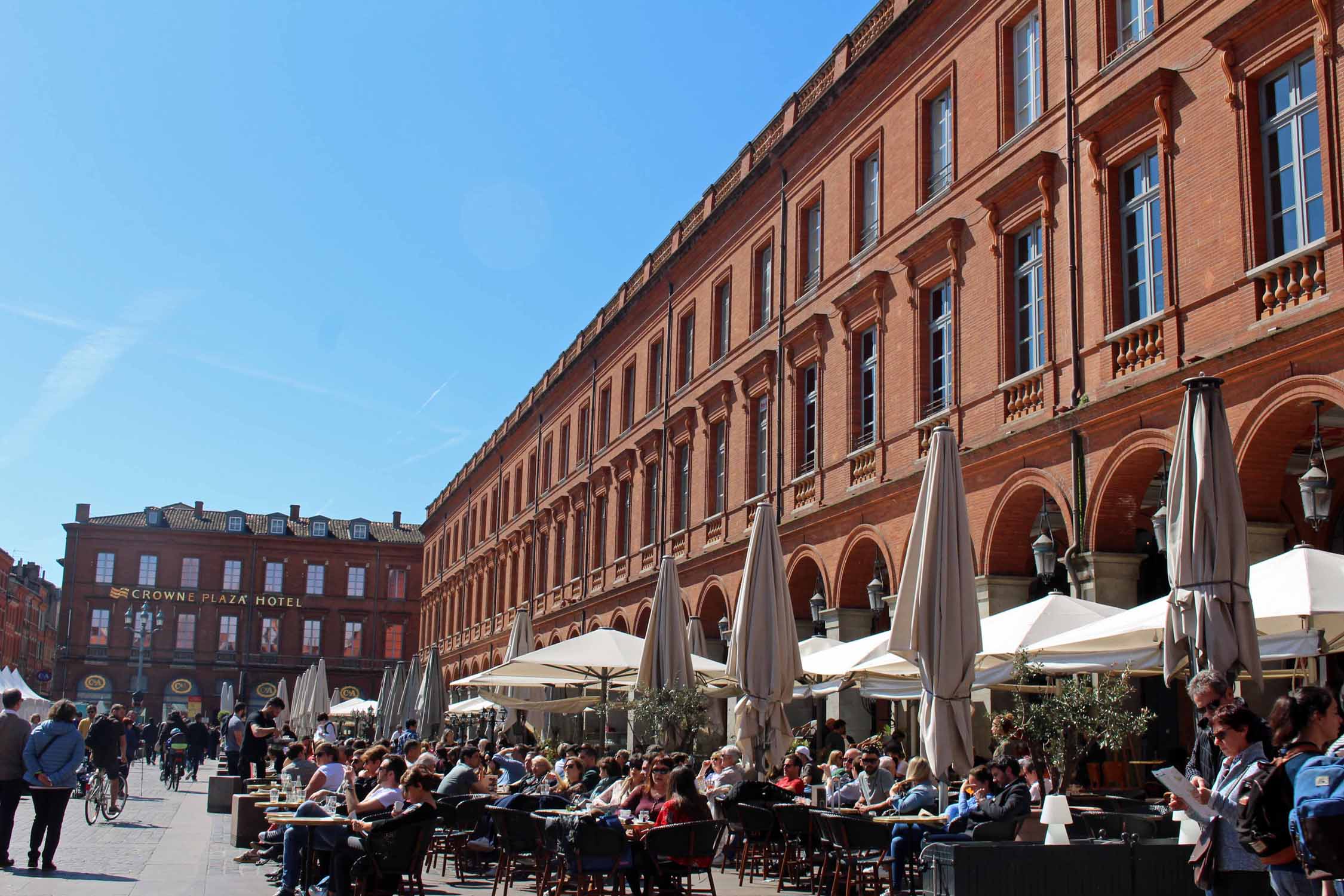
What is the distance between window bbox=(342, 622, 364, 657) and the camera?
251 ft

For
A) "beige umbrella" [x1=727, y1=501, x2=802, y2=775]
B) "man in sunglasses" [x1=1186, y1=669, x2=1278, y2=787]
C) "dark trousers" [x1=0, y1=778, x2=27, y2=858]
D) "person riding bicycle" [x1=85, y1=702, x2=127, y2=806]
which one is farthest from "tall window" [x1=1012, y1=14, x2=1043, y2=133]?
"person riding bicycle" [x1=85, y1=702, x2=127, y2=806]

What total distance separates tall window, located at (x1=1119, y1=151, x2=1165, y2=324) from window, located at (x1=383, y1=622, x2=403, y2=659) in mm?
65192

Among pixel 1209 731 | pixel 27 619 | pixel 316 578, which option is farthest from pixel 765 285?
pixel 27 619

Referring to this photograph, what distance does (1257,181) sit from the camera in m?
14.3

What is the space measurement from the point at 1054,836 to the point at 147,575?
73.7m

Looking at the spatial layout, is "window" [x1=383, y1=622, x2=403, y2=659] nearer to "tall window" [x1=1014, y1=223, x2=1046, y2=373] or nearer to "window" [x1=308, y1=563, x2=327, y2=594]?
→ "window" [x1=308, y1=563, x2=327, y2=594]

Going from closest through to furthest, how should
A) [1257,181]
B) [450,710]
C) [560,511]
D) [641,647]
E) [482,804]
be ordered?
[482,804], [1257,181], [641,647], [450,710], [560,511]

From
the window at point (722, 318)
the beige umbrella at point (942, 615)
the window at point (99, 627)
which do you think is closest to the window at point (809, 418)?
the window at point (722, 318)

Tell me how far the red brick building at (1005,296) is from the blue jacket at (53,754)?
11.2m

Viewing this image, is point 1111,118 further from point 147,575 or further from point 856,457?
point 147,575

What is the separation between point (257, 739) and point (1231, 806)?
55.4 feet

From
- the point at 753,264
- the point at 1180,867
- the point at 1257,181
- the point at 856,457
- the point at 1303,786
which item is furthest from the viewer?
the point at 753,264

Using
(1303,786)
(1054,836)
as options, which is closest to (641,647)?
(1054,836)

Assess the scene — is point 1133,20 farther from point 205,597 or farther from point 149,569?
point 149,569
